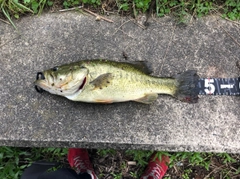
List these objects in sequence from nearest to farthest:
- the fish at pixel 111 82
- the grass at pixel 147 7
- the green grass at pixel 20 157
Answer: the fish at pixel 111 82 < the grass at pixel 147 7 < the green grass at pixel 20 157

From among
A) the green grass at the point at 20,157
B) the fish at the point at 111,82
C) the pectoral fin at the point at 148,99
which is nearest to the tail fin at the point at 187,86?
the fish at the point at 111,82

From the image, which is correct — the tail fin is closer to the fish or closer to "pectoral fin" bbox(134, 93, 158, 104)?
the fish

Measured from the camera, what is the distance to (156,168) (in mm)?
3830

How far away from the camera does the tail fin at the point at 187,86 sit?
3.34 meters

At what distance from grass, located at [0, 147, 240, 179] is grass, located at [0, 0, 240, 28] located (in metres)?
1.73

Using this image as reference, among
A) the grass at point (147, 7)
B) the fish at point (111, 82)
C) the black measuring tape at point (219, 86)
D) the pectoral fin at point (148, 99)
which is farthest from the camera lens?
the grass at point (147, 7)

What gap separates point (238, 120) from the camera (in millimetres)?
3418

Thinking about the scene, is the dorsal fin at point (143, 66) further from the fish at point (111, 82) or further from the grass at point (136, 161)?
the grass at point (136, 161)

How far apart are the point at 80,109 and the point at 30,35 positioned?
3.83 ft

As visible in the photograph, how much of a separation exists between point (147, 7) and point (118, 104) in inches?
50.3

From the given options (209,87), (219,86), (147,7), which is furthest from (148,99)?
(147,7)

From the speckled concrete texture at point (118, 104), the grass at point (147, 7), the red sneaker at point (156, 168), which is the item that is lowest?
the red sneaker at point (156, 168)

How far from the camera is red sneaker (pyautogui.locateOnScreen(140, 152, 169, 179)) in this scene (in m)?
3.82

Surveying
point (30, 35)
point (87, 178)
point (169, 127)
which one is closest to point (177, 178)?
point (169, 127)
